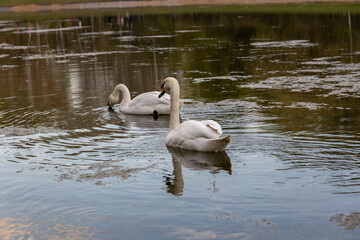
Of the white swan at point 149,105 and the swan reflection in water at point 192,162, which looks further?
the white swan at point 149,105

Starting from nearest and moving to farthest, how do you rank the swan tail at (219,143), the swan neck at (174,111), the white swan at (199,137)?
the swan tail at (219,143) < the white swan at (199,137) < the swan neck at (174,111)

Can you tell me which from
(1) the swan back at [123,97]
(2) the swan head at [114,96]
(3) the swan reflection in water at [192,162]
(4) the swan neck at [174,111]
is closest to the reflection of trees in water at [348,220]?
(3) the swan reflection in water at [192,162]

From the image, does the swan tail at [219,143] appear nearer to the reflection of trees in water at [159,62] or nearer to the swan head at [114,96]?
the reflection of trees in water at [159,62]

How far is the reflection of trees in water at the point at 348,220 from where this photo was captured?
718 centimetres

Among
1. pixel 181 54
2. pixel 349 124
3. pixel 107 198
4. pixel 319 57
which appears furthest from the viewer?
pixel 181 54

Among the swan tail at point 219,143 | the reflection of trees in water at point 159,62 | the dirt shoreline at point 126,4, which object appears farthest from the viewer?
the dirt shoreline at point 126,4

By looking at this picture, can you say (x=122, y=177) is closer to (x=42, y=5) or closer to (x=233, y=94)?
(x=233, y=94)

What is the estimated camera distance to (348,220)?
7359 mm

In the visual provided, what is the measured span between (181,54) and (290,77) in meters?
10.1

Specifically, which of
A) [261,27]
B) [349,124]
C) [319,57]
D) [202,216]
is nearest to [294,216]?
[202,216]

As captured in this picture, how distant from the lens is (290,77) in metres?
19.2

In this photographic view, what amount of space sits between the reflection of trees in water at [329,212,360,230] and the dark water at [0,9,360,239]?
24mm

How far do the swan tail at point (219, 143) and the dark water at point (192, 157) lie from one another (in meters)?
0.12

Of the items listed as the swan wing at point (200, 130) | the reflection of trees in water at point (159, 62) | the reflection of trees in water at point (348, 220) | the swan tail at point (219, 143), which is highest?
the swan wing at point (200, 130)
